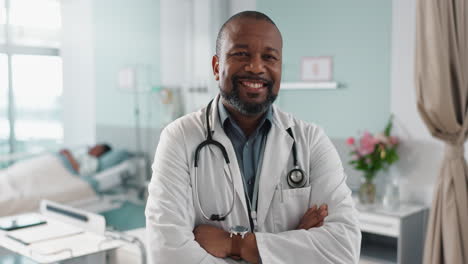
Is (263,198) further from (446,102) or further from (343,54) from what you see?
(343,54)

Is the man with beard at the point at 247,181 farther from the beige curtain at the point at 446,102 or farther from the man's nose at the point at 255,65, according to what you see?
Result: the beige curtain at the point at 446,102

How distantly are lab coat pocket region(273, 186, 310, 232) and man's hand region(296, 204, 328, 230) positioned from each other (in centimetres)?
2

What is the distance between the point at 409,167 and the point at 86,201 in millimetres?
2471

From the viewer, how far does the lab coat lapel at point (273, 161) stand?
1408 mm

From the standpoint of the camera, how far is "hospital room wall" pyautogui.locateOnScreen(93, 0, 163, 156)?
4.51 m

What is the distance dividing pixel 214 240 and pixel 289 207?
24cm

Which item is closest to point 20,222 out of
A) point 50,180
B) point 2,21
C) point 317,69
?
point 50,180

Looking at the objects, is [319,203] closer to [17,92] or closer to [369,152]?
[369,152]

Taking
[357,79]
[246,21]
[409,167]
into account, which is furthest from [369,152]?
[246,21]

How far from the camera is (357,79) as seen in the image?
11.4 feet

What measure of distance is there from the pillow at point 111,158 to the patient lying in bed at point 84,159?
2.0 inches

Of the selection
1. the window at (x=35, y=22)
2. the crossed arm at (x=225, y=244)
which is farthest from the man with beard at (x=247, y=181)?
the window at (x=35, y=22)

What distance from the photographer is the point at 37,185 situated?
3994 millimetres

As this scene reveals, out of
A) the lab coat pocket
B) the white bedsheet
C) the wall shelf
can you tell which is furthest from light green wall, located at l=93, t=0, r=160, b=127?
the lab coat pocket
